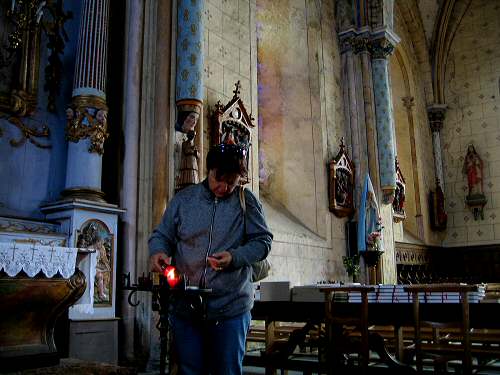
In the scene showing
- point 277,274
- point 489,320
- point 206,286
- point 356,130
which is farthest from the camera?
point 356,130

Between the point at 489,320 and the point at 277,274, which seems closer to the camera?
the point at 489,320

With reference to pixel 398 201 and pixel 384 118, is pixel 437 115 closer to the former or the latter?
pixel 398 201

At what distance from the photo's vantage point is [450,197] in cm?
1452

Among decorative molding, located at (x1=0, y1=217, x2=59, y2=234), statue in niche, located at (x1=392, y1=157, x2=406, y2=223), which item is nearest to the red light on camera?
decorative molding, located at (x1=0, y1=217, x2=59, y2=234)

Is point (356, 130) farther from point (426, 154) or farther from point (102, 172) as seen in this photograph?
point (102, 172)

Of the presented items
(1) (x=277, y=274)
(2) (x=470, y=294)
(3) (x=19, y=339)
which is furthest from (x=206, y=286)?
(1) (x=277, y=274)

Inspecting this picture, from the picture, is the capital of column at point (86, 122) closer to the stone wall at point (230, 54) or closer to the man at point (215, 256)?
the stone wall at point (230, 54)

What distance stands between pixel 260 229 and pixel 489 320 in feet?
7.88

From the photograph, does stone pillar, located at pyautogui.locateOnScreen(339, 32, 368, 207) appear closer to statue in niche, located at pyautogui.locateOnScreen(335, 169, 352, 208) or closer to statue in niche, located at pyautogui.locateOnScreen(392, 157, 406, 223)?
statue in niche, located at pyautogui.locateOnScreen(335, 169, 352, 208)

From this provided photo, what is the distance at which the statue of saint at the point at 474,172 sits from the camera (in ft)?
45.9

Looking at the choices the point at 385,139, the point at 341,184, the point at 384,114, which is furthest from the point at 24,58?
the point at 384,114

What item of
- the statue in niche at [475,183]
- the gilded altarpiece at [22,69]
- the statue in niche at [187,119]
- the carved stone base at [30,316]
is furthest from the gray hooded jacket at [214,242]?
the statue in niche at [475,183]

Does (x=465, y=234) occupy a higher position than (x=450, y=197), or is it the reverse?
(x=450, y=197)

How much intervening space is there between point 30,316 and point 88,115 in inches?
87.6
